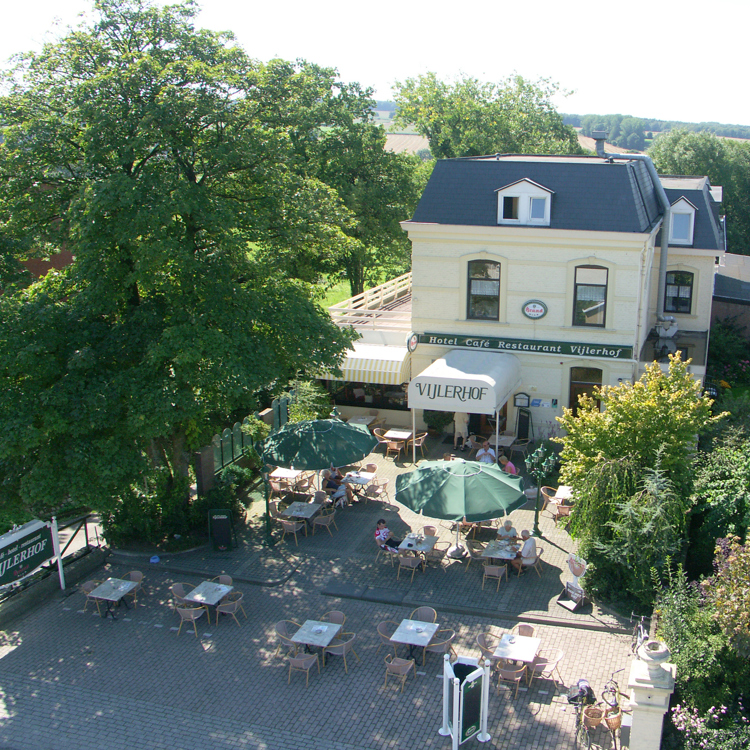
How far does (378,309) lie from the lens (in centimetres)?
2989

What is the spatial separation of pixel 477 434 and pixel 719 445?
8.61 m

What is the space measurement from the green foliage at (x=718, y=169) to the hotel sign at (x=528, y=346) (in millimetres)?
36850

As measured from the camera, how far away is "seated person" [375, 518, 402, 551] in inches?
653

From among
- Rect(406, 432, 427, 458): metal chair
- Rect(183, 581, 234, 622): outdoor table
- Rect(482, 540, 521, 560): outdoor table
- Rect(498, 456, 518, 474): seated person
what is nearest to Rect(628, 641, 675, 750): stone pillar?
Rect(482, 540, 521, 560): outdoor table

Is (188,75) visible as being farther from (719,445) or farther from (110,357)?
(719,445)

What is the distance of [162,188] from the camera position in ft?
51.0

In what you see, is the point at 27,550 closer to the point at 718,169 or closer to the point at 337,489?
the point at 337,489

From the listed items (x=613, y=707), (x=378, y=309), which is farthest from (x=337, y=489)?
(x=378, y=309)

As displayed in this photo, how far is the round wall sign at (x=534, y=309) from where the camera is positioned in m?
22.5

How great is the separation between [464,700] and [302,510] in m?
8.24

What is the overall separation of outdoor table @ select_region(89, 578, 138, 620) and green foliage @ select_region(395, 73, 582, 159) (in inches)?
1377

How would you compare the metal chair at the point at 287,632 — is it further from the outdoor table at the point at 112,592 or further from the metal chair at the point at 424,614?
the outdoor table at the point at 112,592

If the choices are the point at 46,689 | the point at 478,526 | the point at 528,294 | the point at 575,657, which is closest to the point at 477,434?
the point at 528,294

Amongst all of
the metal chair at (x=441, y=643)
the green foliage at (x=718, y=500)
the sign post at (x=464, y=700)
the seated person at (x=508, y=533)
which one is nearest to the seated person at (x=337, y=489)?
the seated person at (x=508, y=533)
